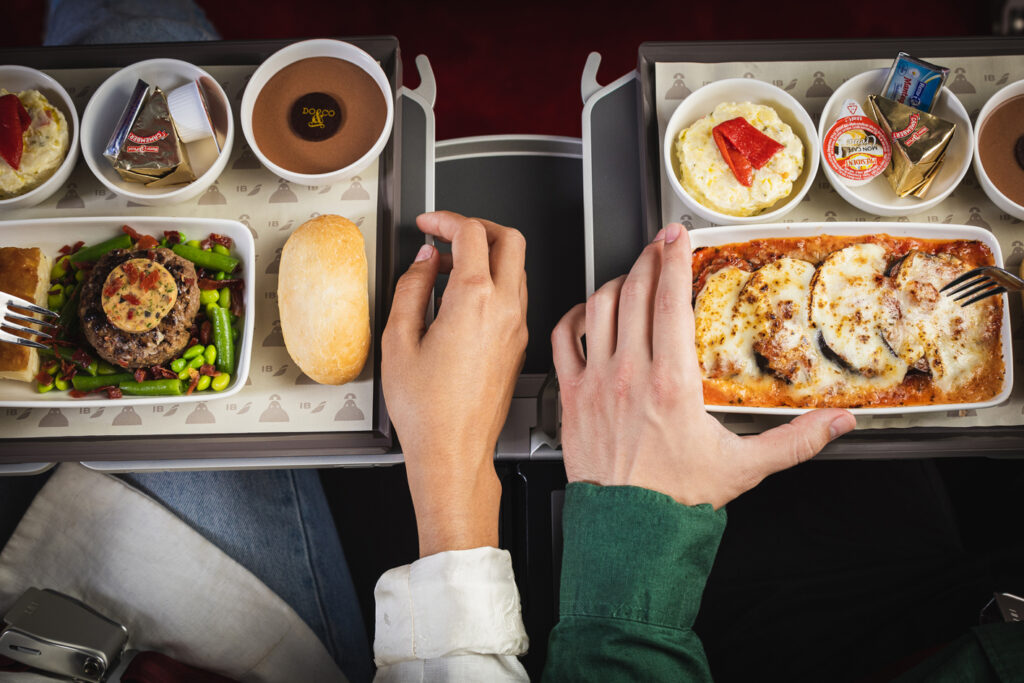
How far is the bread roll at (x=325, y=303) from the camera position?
52.1 inches

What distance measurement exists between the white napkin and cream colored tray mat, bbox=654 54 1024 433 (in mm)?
1152

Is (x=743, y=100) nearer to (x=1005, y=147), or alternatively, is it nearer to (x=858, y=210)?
(x=858, y=210)

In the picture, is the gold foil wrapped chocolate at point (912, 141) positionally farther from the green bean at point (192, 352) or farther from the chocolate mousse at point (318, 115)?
the green bean at point (192, 352)

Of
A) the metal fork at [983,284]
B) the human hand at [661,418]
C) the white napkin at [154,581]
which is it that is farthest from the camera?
the white napkin at [154,581]

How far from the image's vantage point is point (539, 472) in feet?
5.09

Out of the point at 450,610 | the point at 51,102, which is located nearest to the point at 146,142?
the point at 51,102

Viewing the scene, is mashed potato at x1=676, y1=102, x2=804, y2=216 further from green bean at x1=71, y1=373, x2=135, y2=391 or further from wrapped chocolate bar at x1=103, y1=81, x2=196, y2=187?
green bean at x1=71, y1=373, x2=135, y2=391

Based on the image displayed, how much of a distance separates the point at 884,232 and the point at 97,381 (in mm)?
1662

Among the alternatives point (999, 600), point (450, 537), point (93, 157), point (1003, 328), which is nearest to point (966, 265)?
point (1003, 328)

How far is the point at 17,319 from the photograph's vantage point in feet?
4.33

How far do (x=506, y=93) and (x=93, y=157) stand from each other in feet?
5.99

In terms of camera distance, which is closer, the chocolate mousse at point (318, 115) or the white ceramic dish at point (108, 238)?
the white ceramic dish at point (108, 238)

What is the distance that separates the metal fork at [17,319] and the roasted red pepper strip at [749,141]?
4.73ft

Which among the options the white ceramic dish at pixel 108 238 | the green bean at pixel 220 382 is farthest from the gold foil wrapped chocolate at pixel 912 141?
the green bean at pixel 220 382
